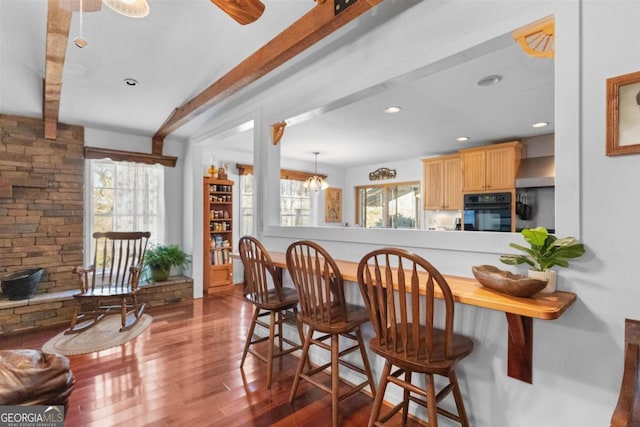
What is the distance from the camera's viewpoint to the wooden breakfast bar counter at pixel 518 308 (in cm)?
114

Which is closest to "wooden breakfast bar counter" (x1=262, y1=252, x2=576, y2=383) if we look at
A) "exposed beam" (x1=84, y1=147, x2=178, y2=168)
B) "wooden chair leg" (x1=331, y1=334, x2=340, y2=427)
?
"wooden chair leg" (x1=331, y1=334, x2=340, y2=427)

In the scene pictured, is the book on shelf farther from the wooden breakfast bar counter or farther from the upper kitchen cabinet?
→ the wooden breakfast bar counter

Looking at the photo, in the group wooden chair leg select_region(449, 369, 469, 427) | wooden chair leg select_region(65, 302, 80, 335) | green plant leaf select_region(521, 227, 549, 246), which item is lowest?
wooden chair leg select_region(65, 302, 80, 335)

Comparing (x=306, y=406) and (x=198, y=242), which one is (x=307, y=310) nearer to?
(x=306, y=406)

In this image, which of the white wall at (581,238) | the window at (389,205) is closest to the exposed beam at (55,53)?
the white wall at (581,238)

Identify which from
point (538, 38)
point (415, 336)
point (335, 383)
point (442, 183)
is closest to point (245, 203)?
point (442, 183)

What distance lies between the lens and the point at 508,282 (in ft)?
4.15

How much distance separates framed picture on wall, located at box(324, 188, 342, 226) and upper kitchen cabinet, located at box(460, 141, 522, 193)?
302 centimetres

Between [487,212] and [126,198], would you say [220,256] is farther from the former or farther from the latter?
[487,212]

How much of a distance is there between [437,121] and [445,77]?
1.23m

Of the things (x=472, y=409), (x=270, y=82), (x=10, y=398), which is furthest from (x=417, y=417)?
(x=270, y=82)

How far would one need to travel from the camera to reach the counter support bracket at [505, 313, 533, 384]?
1384mm

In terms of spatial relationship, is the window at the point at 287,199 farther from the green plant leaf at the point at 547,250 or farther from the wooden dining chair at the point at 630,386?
the wooden dining chair at the point at 630,386

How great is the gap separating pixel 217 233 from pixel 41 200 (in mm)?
2287
